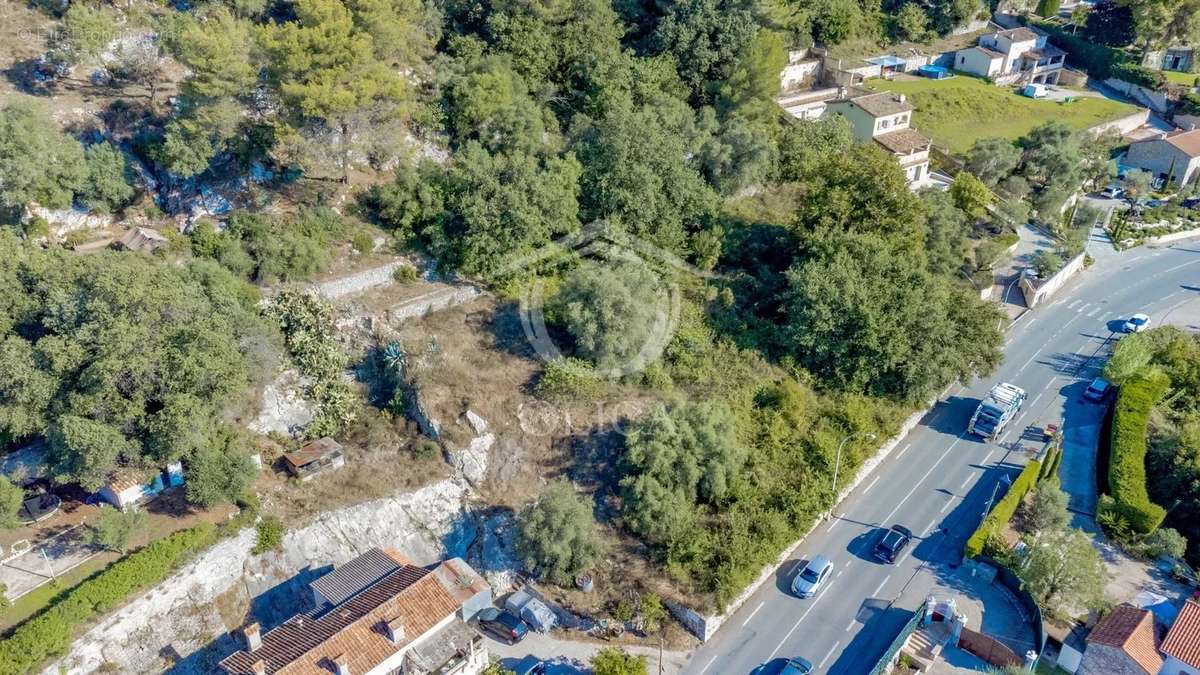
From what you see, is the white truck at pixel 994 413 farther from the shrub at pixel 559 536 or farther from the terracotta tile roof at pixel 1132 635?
the shrub at pixel 559 536

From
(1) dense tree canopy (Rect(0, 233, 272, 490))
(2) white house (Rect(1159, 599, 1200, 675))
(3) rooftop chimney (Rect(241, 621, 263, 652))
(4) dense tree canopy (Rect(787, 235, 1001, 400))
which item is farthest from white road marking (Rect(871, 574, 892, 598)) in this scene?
(1) dense tree canopy (Rect(0, 233, 272, 490))

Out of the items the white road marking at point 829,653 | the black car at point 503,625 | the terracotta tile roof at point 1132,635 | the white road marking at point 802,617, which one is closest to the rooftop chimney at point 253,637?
the black car at point 503,625

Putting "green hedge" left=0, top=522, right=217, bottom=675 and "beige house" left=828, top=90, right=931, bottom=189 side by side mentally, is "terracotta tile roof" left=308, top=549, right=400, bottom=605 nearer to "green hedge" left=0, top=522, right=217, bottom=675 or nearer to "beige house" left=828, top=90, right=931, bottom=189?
"green hedge" left=0, top=522, right=217, bottom=675

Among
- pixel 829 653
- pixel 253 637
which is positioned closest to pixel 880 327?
pixel 829 653

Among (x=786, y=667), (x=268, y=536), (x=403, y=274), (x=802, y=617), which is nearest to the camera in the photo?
(x=786, y=667)

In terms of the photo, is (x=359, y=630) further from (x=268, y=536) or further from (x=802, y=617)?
(x=802, y=617)

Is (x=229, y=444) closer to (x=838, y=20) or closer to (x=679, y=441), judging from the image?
(x=679, y=441)
